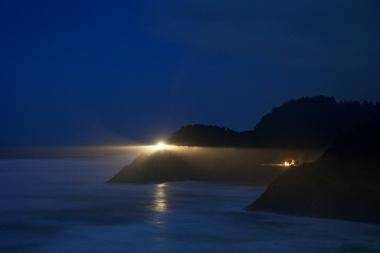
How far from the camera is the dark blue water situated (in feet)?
97.1

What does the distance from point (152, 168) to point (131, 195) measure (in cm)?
1233

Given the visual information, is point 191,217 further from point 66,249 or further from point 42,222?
point 66,249

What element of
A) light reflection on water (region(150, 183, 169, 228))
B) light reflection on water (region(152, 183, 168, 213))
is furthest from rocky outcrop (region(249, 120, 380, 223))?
light reflection on water (region(152, 183, 168, 213))

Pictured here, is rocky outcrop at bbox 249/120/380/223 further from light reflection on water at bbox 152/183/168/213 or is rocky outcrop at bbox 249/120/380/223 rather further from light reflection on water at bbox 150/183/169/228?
light reflection on water at bbox 152/183/168/213

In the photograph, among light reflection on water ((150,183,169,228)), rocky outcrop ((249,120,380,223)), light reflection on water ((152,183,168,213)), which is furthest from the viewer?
light reflection on water ((152,183,168,213))

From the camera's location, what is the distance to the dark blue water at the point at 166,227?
2959 centimetres

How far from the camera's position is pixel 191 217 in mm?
41312

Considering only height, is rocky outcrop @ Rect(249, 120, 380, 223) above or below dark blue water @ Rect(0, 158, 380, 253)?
above

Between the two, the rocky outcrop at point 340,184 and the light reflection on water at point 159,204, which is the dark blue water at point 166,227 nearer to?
the light reflection on water at point 159,204

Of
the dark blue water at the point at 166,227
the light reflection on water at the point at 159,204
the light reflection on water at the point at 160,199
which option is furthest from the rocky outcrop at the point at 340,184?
the light reflection on water at the point at 160,199

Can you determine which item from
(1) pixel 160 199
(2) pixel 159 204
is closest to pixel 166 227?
(2) pixel 159 204

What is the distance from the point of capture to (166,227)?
37156 millimetres

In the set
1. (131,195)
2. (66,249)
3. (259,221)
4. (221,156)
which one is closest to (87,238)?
(66,249)

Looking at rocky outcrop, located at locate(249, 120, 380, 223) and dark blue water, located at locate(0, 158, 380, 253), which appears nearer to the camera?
dark blue water, located at locate(0, 158, 380, 253)
